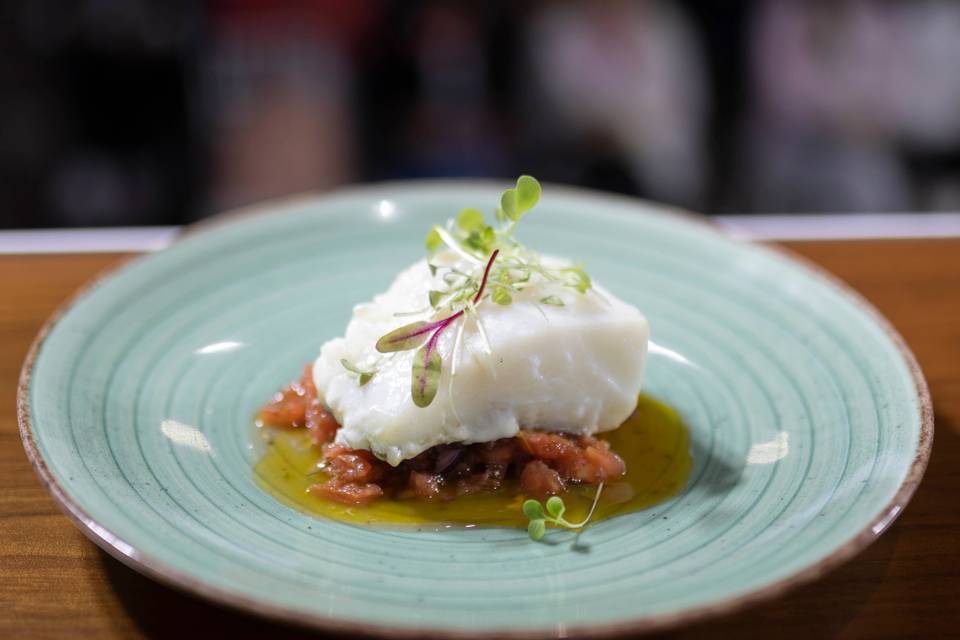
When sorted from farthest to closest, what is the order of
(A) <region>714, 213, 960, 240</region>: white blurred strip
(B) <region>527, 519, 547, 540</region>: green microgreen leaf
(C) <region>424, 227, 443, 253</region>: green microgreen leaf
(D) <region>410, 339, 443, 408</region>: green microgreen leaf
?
1. (A) <region>714, 213, 960, 240</region>: white blurred strip
2. (C) <region>424, 227, 443, 253</region>: green microgreen leaf
3. (D) <region>410, 339, 443, 408</region>: green microgreen leaf
4. (B) <region>527, 519, 547, 540</region>: green microgreen leaf

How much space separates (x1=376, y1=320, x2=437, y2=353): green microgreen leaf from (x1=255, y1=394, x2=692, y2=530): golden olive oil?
24cm

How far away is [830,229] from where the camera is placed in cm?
276

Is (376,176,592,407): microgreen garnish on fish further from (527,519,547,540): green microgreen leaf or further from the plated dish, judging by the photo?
(527,519,547,540): green microgreen leaf

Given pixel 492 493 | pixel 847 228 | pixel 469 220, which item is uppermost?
pixel 469 220

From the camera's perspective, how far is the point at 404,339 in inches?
67.4

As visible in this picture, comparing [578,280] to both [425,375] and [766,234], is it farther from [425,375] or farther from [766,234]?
[766,234]

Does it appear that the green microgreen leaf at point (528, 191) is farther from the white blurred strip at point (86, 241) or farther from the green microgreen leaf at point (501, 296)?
the white blurred strip at point (86, 241)

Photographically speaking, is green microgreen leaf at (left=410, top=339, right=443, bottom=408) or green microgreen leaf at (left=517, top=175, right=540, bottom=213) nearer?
green microgreen leaf at (left=410, top=339, right=443, bottom=408)

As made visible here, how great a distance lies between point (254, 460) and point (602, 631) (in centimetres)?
78

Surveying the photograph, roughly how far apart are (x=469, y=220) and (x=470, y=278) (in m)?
0.22

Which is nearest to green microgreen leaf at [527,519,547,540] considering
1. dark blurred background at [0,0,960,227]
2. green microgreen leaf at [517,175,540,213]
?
green microgreen leaf at [517,175,540,213]

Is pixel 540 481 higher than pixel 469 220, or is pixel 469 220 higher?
pixel 469 220

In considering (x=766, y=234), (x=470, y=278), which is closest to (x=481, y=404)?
(x=470, y=278)

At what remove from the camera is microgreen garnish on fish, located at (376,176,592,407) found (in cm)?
168
